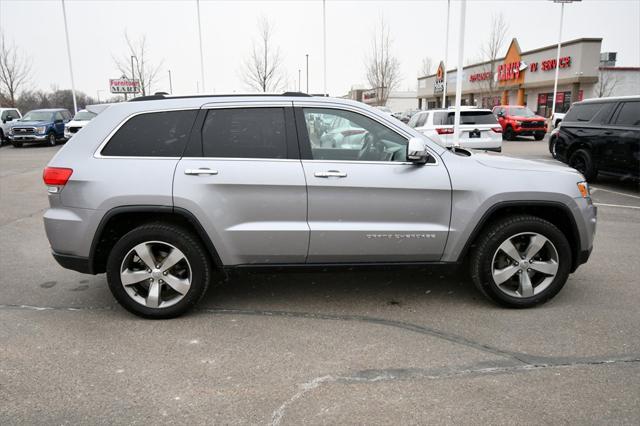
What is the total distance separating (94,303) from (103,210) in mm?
1073

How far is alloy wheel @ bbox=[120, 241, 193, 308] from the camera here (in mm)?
3867

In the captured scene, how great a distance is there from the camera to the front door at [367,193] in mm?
3842

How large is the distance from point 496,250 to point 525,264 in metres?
0.29

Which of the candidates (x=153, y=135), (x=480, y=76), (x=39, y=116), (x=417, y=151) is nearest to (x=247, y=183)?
(x=153, y=135)

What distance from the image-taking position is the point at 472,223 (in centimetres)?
395

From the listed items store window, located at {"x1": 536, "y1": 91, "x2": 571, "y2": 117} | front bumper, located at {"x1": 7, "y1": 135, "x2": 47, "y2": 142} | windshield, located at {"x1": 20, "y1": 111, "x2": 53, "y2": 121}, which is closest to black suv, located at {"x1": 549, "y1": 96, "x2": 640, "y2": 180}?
front bumper, located at {"x1": 7, "y1": 135, "x2": 47, "y2": 142}

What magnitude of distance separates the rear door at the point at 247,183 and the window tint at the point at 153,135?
10 cm

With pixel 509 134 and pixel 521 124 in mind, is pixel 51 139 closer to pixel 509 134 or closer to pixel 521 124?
pixel 509 134

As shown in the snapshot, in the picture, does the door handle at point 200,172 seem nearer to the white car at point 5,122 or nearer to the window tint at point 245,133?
the window tint at point 245,133

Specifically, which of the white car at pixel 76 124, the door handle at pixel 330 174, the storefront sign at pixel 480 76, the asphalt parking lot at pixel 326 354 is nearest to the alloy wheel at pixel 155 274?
the asphalt parking lot at pixel 326 354

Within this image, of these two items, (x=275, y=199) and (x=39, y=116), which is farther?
(x=39, y=116)

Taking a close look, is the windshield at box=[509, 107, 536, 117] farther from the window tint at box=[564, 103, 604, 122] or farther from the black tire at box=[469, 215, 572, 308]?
the black tire at box=[469, 215, 572, 308]

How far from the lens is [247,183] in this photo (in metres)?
3.78

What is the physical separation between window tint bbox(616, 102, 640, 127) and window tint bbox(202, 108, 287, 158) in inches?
328
